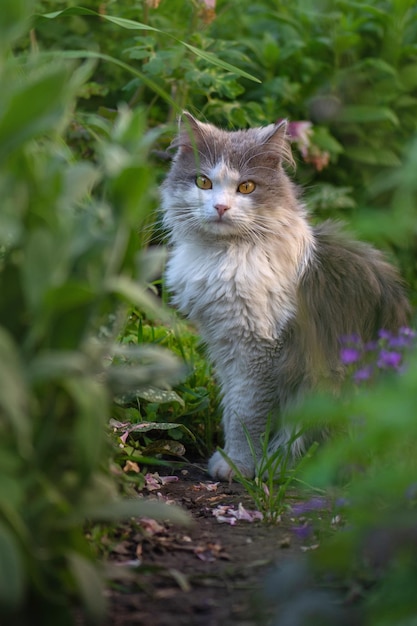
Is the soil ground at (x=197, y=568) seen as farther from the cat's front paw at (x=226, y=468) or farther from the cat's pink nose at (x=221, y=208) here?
the cat's pink nose at (x=221, y=208)

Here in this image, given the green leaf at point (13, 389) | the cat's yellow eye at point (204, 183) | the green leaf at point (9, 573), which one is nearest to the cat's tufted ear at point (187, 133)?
the cat's yellow eye at point (204, 183)

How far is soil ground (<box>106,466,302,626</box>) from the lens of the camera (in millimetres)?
1630

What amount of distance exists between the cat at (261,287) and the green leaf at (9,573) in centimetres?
171

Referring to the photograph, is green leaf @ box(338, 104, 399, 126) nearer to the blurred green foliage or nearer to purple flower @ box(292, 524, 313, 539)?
the blurred green foliage

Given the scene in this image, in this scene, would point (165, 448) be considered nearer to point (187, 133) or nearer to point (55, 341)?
point (187, 133)

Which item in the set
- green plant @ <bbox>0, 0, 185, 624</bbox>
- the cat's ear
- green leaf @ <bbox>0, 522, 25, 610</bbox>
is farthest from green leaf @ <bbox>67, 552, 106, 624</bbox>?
the cat's ear

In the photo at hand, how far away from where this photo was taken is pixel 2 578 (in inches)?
49.8

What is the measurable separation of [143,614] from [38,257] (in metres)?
0.72

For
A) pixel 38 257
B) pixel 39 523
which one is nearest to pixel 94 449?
pixel 39 523

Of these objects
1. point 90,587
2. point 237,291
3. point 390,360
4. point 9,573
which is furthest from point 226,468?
point 9,573

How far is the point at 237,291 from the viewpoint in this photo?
3076 millimetres

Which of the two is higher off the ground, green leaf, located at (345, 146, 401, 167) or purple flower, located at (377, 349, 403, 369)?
green leaf, located at (345, 146, 401, 167)

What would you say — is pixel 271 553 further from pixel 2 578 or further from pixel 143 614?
pixel 2 578

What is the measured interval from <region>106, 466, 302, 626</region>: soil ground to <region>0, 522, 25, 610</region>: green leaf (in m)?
0.35
